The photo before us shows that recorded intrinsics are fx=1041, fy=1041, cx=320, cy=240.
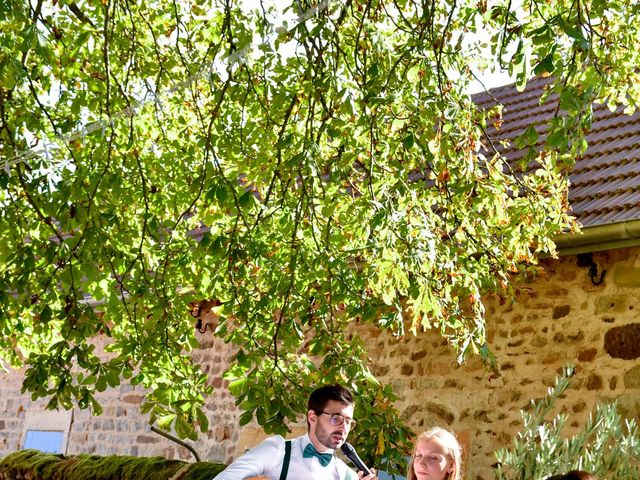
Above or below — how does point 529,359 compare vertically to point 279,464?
above

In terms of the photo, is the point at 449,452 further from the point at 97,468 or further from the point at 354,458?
the point at 97,468

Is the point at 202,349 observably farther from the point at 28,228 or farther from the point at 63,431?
the point at 28,228

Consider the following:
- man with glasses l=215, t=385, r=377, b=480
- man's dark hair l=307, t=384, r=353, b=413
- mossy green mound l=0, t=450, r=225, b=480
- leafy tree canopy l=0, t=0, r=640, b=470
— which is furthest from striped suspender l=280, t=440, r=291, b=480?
mossy green mound l=0, t=450, r=225, b=480

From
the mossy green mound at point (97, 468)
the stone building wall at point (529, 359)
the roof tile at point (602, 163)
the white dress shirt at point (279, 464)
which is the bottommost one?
the white dress shirt at point (279, 464)

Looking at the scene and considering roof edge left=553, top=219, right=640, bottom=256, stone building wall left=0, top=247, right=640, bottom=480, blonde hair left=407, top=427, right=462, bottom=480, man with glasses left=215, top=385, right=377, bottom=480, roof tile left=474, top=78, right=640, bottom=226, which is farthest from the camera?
roof tile left=474, top=78, right=640, bottom=226

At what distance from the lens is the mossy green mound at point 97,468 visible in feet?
23.3

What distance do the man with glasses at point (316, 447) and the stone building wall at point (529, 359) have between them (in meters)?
3.02

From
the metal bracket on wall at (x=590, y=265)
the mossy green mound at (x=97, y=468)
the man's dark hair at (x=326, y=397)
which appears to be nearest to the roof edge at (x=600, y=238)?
the metal bracket on wall at (x=590, y=265)

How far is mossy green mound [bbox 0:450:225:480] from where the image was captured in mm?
7102

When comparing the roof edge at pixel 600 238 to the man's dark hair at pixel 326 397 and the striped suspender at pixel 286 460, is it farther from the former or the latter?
the striped suspender at pixel 286 460

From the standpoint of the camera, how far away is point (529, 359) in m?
7.28

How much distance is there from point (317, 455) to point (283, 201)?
2411 millimetres

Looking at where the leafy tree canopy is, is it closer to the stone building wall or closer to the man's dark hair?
the stone building wall

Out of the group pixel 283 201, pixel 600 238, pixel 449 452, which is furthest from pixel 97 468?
pixel 449 452
